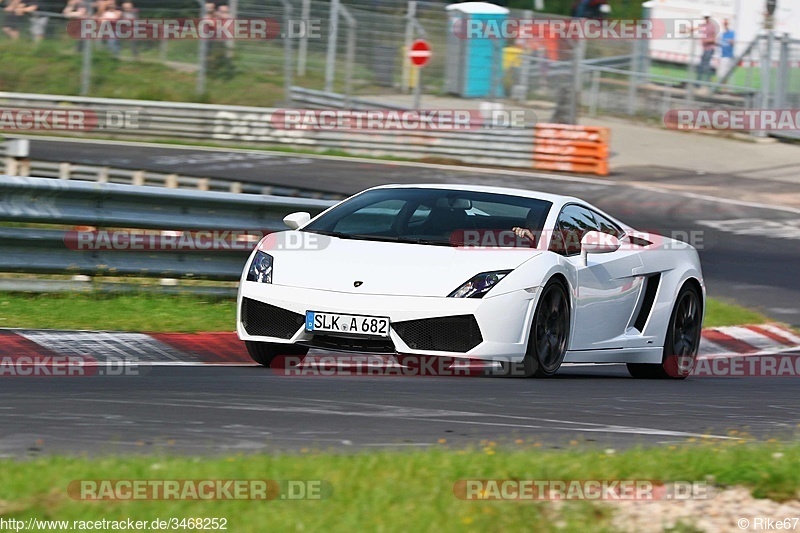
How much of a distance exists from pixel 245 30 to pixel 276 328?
21583 millimetres

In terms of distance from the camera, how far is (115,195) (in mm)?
10852

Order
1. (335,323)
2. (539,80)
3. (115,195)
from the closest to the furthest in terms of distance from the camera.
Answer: (335,323)
(115,195)
(539,80)

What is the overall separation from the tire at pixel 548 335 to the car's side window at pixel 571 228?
33cm

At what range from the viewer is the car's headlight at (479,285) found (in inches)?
313

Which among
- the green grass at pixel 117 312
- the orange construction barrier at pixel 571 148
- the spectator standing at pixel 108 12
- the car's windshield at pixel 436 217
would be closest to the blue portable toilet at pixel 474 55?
the orange construction barrier at pixel 571 148

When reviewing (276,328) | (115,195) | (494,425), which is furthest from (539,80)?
(494,425)

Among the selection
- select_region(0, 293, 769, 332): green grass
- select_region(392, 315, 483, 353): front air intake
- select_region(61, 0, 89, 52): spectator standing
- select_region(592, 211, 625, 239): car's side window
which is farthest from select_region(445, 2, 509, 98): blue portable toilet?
select_region(392, 315, 483, 353): front air intake

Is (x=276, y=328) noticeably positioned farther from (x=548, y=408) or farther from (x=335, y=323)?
(x=548, y=408)

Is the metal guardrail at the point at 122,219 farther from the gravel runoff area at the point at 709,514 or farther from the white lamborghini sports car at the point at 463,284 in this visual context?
the gravel runoff area at the point at 709,514

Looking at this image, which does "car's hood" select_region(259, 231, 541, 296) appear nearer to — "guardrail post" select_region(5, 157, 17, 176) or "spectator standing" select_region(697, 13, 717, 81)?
"guardrail post" select_region(5, 157, 17, 176)

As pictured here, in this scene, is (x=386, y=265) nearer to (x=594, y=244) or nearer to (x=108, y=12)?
(x=594, y=244)

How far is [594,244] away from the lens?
8.94m

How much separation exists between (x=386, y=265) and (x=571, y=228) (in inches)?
60.1

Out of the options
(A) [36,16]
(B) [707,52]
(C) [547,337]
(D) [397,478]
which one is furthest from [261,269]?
(B) [707,52]
